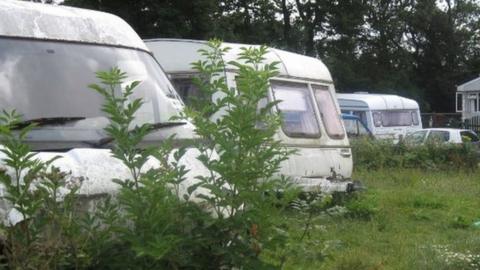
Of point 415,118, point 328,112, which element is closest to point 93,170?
point 328,112

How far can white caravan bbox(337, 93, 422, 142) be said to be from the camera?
28891mm

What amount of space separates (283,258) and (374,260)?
3.57 m

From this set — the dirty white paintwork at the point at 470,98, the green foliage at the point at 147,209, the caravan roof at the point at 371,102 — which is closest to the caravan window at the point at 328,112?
the green foliage at the point at 147,209

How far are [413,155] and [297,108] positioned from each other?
8285mm

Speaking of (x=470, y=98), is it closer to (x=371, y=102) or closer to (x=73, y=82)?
(x=371, y=102)

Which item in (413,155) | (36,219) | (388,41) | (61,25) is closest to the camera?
(36,219)

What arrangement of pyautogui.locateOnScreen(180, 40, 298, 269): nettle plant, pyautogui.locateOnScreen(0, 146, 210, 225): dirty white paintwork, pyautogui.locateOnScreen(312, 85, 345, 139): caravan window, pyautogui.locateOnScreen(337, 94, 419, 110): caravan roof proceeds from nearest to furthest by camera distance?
pyautogui.locateOnScreen(180, 40, 298, 269): nettle plant, pyautogui.locateOnScreen(0, 146, 210, 225): dirty white paintwork, pyautogui.locateOnScreen(312, 85, 345, 139): caravan window, pyautogui.locateOnScreen(337, 94, 419, 110): caravan roof

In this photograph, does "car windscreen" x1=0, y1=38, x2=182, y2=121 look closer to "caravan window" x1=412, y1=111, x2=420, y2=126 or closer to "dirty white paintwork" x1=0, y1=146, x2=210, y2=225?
"dirty white paintwork" x1=0, y1=146, x2=210, y2=225

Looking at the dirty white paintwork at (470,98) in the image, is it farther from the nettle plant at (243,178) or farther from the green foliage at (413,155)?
the nettle plant at (243,178)

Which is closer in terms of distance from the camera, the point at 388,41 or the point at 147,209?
the point at 147,209

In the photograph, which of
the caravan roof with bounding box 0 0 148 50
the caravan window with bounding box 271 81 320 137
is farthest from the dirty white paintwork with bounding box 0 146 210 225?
the caravan window with bounding box 271 81 320 137

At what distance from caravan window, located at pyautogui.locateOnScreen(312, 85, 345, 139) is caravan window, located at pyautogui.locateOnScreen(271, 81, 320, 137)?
252 millimetres

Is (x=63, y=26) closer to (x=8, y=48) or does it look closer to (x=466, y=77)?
(x=8, y=48)

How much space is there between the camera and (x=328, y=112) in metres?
11.1
